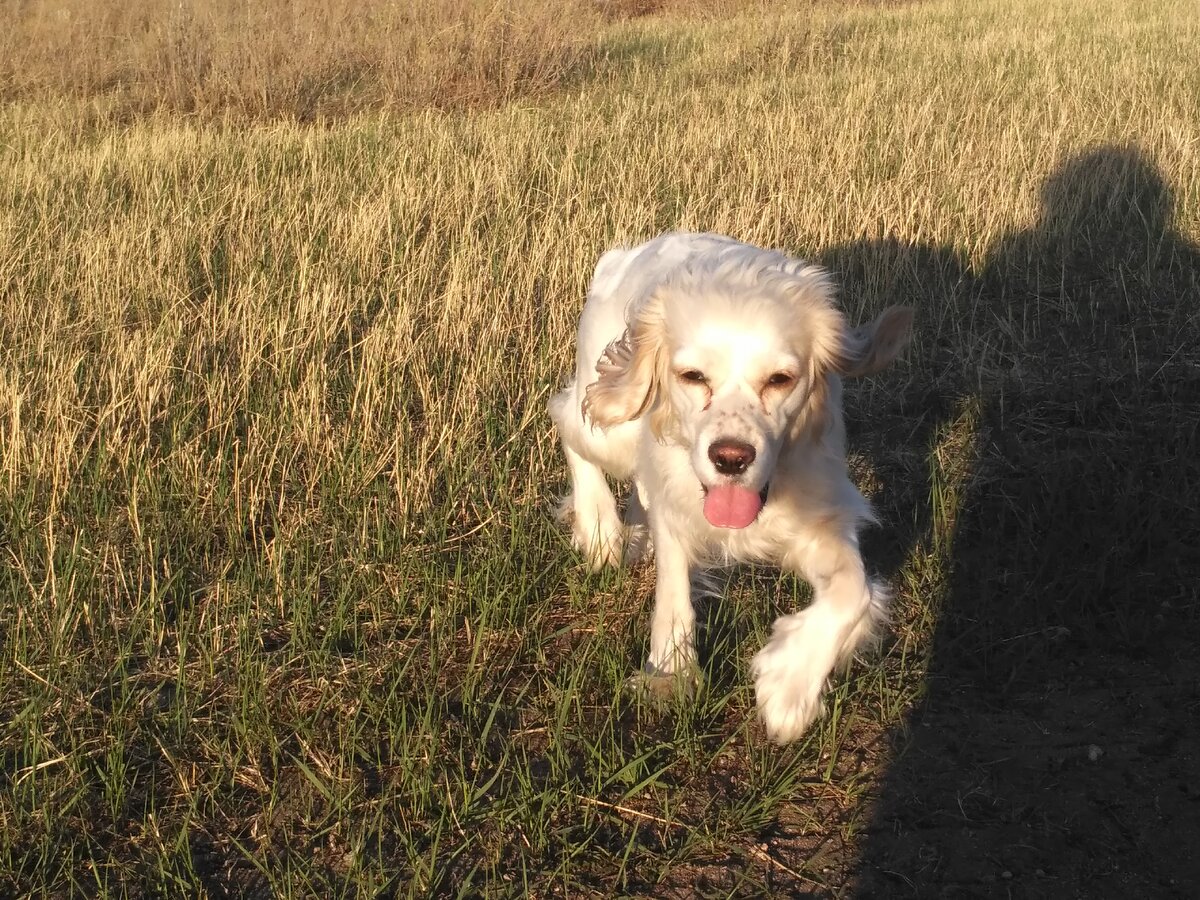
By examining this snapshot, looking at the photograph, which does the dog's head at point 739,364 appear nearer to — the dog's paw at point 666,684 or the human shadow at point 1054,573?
the dog's paw at point 666,684

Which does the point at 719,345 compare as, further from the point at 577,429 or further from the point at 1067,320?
the point at 1067,320

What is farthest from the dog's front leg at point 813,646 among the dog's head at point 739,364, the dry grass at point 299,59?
the dry grass at point 299,59

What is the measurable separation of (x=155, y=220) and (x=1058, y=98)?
560 centimetres

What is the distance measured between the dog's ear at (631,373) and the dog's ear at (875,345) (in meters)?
0.39

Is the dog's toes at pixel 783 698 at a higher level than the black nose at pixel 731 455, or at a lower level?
lower

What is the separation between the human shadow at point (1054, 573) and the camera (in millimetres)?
2150

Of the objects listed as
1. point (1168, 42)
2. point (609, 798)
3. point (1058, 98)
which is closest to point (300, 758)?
point (609, 798)

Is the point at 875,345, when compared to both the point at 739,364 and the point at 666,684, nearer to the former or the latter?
the point at 739,364

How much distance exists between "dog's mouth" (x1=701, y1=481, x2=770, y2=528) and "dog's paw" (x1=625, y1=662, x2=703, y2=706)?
348 mm

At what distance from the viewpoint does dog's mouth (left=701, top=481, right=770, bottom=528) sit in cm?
236

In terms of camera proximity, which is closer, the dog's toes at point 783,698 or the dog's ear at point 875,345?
the dog's toes at point 783,698

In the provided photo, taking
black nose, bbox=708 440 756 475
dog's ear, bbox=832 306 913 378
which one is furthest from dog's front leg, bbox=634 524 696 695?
dog's ear, bbox=832 306 913 378

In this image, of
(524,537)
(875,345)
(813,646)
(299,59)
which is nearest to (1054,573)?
(875,345)

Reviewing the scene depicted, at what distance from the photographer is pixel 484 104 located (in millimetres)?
9086
